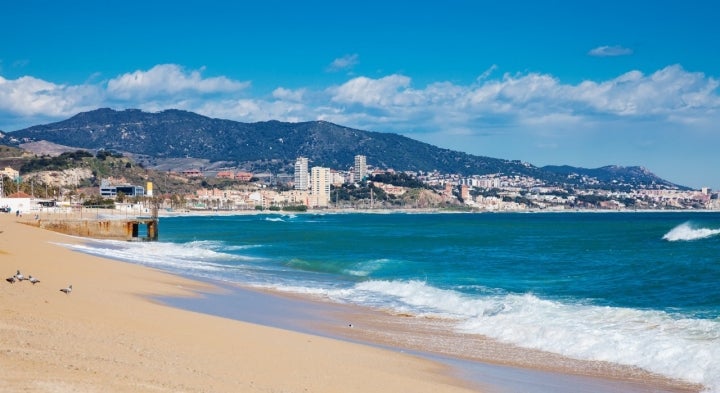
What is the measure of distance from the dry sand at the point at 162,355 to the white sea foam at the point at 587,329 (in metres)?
3.76

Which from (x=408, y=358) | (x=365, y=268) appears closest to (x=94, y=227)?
(x=365, y=268)

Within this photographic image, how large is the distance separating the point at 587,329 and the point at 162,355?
31.5 feet

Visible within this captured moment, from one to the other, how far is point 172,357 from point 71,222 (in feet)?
154

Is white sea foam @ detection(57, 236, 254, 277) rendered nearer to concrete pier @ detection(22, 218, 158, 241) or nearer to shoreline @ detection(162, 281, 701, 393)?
shoreline @ detection(162, 281, 701, 393)

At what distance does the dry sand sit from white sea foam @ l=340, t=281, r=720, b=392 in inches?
148

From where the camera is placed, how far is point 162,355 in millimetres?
10359

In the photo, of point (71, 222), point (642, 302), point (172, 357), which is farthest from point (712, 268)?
point (71, 222)

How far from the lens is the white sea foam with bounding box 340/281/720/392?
13.4 metres

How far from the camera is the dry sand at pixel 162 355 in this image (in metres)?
8.39

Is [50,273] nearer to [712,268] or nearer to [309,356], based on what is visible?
[309,356]

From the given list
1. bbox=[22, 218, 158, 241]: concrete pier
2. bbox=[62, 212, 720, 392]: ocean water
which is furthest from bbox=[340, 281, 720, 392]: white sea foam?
bbox=[22, 218, 158, 241]: concrete pier

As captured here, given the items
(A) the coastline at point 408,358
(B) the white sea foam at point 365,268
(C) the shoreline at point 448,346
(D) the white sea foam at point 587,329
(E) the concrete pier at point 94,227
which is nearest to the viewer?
(A) the coastline at point 408,358

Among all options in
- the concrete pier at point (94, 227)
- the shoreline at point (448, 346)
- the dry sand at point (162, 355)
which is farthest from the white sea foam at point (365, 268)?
the concrete pier at point (94, 227)

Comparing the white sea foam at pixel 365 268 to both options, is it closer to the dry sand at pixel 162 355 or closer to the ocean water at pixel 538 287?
the ocean water at pixel 538 287
